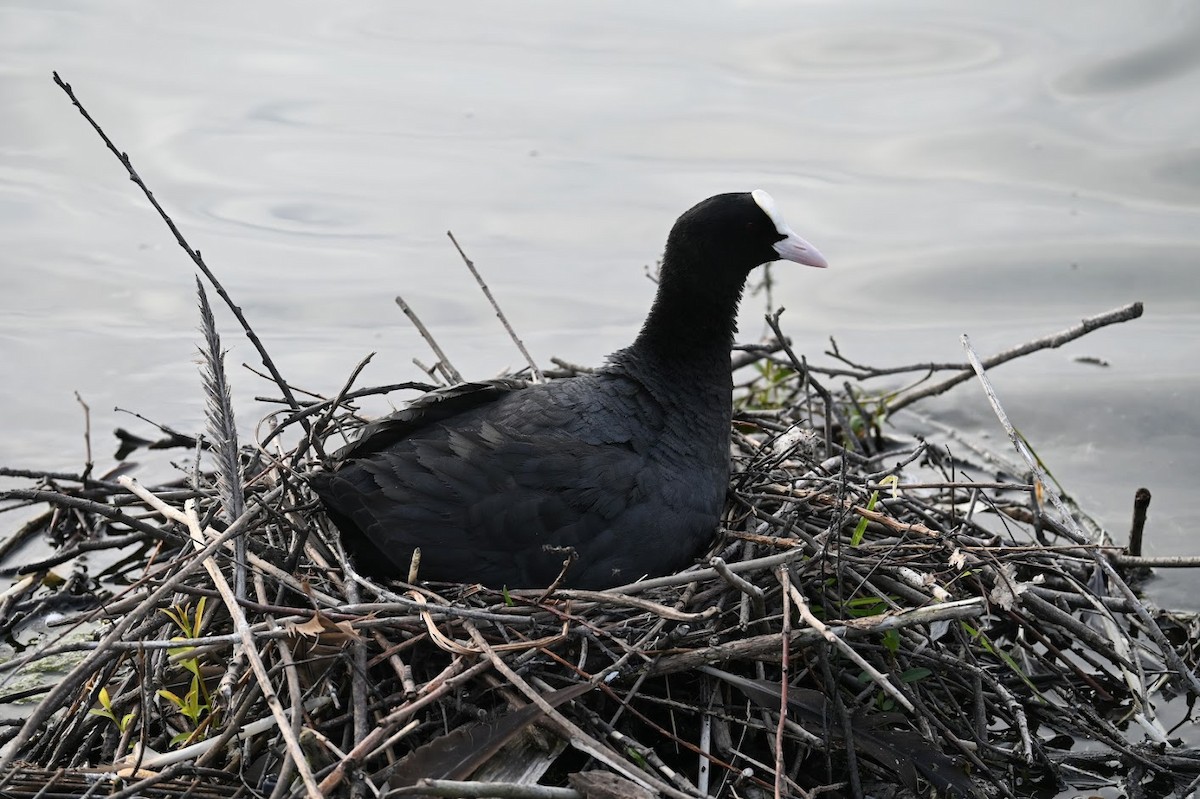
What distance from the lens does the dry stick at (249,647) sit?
2896 mm

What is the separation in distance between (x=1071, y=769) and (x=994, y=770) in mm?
305

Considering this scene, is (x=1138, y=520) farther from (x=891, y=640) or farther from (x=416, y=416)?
(x=416, y=416)

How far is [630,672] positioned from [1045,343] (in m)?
2.88

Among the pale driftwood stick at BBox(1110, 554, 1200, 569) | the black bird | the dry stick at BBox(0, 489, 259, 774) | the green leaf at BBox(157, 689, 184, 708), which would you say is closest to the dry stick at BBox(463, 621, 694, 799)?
the black bird

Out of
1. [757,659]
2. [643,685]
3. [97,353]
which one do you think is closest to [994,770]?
[757,659]

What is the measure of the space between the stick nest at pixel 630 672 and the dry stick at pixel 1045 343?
3.22 ft

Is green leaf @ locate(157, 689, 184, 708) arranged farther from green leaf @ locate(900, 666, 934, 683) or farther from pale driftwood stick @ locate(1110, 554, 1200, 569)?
pale driftwood stick @ locate(1110, 554, 1200, 569)

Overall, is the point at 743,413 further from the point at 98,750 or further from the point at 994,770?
the point at 98,750

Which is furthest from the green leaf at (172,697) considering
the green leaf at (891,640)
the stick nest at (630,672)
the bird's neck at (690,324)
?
the green leaf at (891,640)

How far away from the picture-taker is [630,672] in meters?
3.40

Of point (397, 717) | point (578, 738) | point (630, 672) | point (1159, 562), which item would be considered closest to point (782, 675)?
point (630, 672)

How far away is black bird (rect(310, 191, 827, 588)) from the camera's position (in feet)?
12.6

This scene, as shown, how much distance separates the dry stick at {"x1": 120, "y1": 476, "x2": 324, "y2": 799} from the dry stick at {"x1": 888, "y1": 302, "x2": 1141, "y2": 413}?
325 cm

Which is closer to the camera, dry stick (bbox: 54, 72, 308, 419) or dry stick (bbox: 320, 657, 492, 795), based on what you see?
dry stick (bbox: 320, 657, 492, 795)
